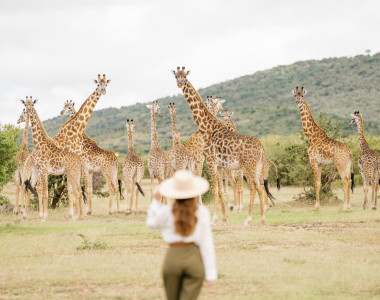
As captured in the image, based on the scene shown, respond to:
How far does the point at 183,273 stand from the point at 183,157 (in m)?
12.6

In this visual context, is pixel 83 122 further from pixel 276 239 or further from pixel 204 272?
pixel 204 272

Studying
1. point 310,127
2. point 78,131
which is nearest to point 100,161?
point 78,131

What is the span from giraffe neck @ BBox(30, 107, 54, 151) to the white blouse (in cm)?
1092

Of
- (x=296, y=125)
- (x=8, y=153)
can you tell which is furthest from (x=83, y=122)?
(x=296, y=125)

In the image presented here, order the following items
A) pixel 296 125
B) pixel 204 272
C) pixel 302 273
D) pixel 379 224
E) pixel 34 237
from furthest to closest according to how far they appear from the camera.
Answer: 1. pixel 296 125
2. pixel 379 224
3. pixel 34 237
4. pixel 302 273
5. pixel 204 272

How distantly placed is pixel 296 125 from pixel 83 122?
43.1m

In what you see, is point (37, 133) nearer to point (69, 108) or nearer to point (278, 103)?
point (69, 108)

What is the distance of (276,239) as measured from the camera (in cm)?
1120

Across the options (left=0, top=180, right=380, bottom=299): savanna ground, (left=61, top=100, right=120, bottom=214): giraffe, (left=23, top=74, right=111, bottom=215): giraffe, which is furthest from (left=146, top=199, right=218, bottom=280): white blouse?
(left=61, top=100, right=120, bottom=214): giraffe

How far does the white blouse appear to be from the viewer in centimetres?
498

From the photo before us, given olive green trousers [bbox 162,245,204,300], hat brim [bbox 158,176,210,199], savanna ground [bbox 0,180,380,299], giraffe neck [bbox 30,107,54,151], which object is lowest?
savanna ground [bbox 0,180,380,299]

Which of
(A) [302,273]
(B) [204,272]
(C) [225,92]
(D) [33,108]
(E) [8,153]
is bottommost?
(A) [302,273]

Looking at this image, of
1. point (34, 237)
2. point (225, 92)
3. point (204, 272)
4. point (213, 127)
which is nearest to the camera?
point (204, 272)

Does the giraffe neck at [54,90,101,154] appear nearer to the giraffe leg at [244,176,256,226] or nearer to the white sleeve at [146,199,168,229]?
the giraffe leg at [244,176,256,226]
